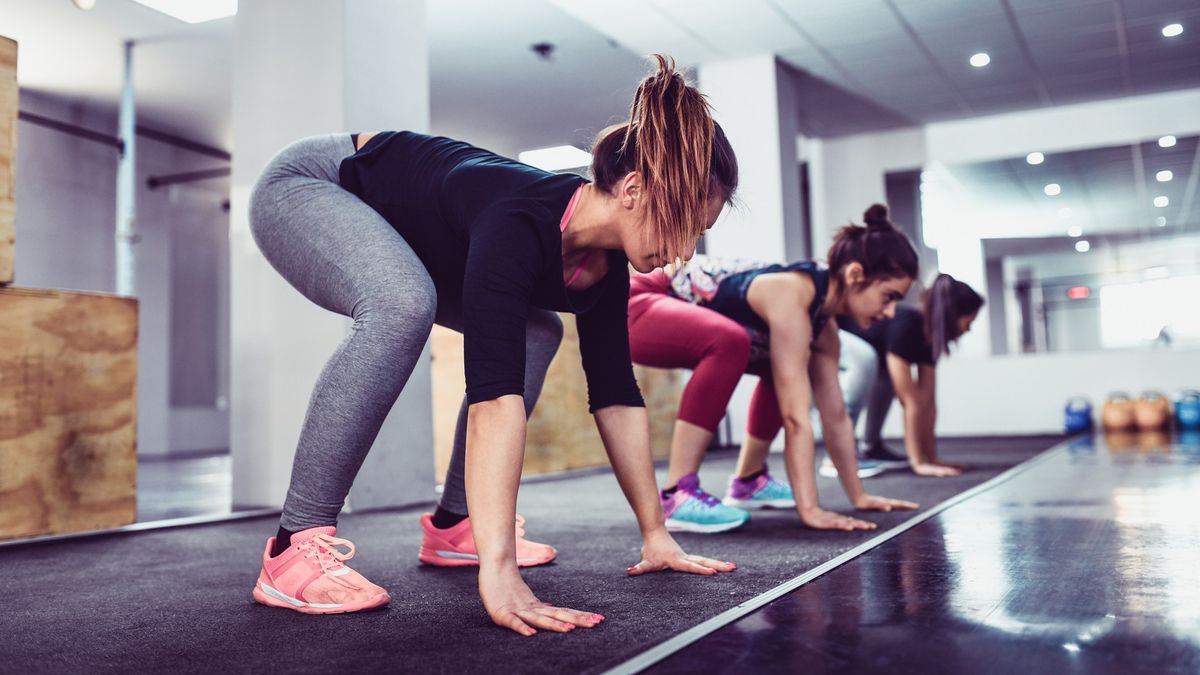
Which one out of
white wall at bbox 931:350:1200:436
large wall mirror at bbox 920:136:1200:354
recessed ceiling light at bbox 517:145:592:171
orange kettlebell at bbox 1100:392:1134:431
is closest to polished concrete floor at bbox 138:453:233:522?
recessed ceiling light at bbox 517:145:592:171

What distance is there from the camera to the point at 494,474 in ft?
3.39

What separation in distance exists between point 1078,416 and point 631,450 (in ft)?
20.7

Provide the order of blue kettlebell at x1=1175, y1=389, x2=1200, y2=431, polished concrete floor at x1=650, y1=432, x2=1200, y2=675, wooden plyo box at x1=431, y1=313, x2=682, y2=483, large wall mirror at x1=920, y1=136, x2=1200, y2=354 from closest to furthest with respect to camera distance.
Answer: polished concrete floor at x1=650, y1=432, x2=1200, y2=675 → wooden plyo box at x1=431, y1=313, x2=682, y2=483 → blue kettlebell at x1=1175, y1=389, x2=1200, y2=431 → large wall mirror at x1=920, y1=136, x2=1200, y2=354

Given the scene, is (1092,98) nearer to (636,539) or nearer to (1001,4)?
(1001,4)

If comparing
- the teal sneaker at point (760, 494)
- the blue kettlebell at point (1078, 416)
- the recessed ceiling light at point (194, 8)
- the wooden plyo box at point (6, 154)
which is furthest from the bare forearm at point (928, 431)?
the recessed ceiling light at point (194, 8)

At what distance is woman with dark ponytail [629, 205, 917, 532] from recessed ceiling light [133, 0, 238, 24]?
156 inches

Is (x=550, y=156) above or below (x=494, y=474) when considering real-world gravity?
above

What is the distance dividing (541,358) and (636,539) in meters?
0.50

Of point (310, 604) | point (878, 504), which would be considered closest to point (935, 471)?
point (878, 504)

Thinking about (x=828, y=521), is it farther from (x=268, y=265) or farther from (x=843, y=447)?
(x=268, y=265)

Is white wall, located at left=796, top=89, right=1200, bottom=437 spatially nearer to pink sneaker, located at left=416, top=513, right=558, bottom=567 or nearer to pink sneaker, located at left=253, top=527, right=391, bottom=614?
pink sneaker, located at left=416, top=513, right=558, bottom=567

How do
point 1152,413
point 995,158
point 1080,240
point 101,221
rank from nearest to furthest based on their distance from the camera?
point 1152,413 < point 995,158 < point 101,221 < point 1080,240

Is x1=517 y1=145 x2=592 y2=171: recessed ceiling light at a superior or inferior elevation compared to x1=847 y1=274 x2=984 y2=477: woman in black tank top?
superior

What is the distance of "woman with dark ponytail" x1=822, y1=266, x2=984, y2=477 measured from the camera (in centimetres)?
321
